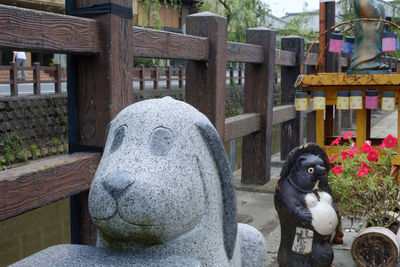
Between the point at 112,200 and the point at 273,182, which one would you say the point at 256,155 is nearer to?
the point at 273,182

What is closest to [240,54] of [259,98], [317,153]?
[259,98]

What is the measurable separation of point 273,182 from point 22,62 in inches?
438

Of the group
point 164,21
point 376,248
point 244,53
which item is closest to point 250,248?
point 376,248

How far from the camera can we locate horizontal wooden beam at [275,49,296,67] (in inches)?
214

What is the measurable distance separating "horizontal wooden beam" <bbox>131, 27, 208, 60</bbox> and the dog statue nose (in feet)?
4.38

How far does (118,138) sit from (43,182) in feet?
2.05

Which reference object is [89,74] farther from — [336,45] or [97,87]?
[336,45]

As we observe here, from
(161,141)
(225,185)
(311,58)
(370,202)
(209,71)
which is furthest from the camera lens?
(311,58)

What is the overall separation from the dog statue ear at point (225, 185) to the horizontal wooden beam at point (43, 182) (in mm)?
803

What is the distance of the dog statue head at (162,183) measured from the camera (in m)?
1.57

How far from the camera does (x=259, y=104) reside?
506cm

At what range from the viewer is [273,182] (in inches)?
202

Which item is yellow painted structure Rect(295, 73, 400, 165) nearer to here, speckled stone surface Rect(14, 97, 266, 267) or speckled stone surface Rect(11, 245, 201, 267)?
speckled stone surface Rect(14, 97, 266, 267)

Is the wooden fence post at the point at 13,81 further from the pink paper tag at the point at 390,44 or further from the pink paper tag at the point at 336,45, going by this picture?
the pink paper tag at the point at 390,44
